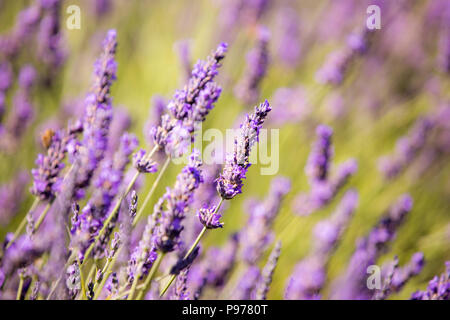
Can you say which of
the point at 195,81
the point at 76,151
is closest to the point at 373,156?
the point at 195,81

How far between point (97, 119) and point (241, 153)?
1.41ft

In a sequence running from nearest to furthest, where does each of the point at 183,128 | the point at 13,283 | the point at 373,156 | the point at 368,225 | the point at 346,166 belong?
the point at 183,128 < the point at 13,283 < the point at 346,166 < the point at 368,225 < the point at 373,156

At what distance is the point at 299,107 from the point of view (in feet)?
8.02

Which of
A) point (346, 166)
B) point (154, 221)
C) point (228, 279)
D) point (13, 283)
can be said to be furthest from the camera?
point (346, 166)

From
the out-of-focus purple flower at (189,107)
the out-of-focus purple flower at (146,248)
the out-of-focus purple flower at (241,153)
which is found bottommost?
the out-of-focus purple flower at (146,248)

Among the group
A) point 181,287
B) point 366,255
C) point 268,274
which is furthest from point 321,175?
point 181,287

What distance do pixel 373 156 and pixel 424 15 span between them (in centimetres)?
164

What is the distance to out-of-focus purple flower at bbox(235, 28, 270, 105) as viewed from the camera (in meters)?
1.95

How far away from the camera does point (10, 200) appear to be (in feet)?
5.44

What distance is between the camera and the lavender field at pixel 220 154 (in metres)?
0.88

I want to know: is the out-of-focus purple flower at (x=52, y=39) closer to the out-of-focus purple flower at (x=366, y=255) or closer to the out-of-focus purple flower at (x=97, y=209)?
the out-of-focus purple flower at (x=97, y=209)

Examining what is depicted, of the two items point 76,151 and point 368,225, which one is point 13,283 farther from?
point 368,225

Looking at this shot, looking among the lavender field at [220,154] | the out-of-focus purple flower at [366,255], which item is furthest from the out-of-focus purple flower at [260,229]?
the out-of-focus purple flower at [366,255]

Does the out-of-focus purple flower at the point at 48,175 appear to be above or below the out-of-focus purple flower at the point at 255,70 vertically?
below
